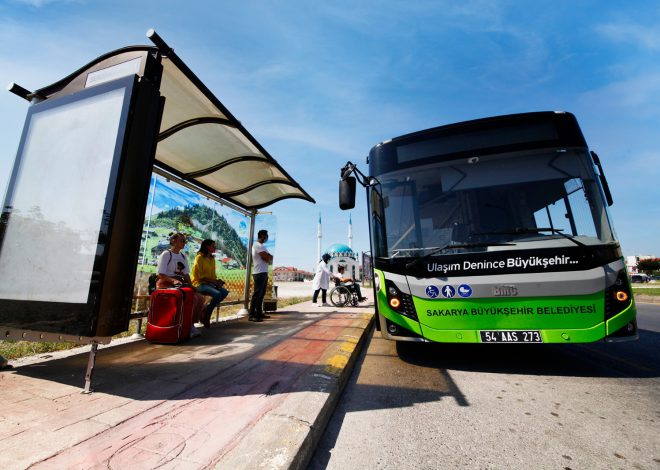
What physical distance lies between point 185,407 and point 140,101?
239 centimetres

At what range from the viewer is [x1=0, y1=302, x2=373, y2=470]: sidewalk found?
1482 mm

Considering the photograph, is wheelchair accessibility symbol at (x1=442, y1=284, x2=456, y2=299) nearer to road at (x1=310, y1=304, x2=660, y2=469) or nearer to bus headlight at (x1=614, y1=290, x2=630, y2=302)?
road at (x1=310, y1=304, x2=660, y2=469)

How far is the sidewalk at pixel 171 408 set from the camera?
1.48 m

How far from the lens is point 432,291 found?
130 inches

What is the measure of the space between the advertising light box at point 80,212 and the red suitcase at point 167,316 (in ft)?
5.11

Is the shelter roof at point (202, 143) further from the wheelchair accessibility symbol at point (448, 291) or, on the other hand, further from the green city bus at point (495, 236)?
the wheelchair accessibility symbol at point (448, 291)

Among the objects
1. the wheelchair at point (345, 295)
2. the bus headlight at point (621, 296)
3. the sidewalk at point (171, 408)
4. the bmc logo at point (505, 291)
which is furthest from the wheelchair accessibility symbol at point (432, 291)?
the wheelchair at point (345, 295)

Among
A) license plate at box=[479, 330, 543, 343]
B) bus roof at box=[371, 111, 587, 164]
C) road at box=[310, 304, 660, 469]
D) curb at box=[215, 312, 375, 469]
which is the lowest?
road at box=[310, 304, 660, 469]

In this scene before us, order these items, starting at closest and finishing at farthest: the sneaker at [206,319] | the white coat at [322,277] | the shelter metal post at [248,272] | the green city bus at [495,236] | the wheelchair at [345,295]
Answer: the green city bus at [495,236] < the sneaker at [206,319] < the shelter metal post at [248,272] < the wheelchair at [345,295] < the white coat at [322,277]

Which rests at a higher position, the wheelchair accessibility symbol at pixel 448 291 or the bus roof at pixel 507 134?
the bus roof at pixel 507 134

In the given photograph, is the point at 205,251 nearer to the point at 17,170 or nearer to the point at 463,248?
the point at 17,170

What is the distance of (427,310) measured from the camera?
3.31m

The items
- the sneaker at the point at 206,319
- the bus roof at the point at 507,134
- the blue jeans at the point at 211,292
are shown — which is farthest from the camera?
the blue jeans at the point at 211,292

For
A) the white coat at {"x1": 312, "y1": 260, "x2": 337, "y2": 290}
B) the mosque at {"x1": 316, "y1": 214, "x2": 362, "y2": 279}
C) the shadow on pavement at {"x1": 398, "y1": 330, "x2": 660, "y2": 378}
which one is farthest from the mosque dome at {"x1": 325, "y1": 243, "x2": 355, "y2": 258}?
the shadow on pavement at {"x1": 398, "y1": 330, "x2": 660, "y2": 378}
